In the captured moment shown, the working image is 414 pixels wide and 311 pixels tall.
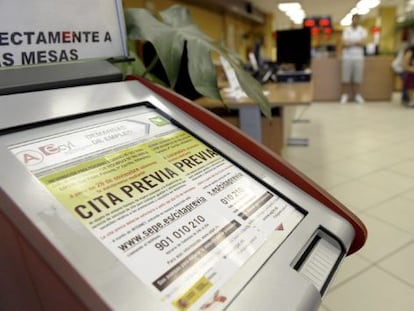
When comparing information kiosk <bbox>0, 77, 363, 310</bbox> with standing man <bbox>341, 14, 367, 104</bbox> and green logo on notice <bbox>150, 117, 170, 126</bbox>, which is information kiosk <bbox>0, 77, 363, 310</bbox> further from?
standing man <bbox>341, 14, 367, 104</bbox>

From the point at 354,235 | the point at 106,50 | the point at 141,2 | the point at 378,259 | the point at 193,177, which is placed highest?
the point at 141,2

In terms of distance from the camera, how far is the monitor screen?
354 cm

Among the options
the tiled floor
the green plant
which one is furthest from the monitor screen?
the green plant

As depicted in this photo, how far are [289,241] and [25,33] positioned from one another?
21.5 inches

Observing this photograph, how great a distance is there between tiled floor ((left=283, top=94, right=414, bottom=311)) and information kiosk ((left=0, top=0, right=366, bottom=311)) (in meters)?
0.93

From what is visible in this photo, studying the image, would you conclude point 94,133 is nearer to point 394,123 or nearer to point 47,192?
point 47,192

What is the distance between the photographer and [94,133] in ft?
1.79

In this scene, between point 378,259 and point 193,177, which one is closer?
point 193,177

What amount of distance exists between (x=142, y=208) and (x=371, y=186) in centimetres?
243

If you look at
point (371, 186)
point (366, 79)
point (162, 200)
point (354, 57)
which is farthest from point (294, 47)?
point (366, 79)

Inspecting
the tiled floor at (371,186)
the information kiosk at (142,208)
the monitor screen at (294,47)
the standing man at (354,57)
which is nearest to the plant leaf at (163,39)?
the information kiosk at (142,208)

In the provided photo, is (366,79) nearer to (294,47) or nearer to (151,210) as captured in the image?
(294,47)

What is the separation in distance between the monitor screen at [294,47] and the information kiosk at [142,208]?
126 inches

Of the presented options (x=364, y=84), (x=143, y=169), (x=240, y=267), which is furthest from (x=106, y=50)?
(x=364, y=84)
